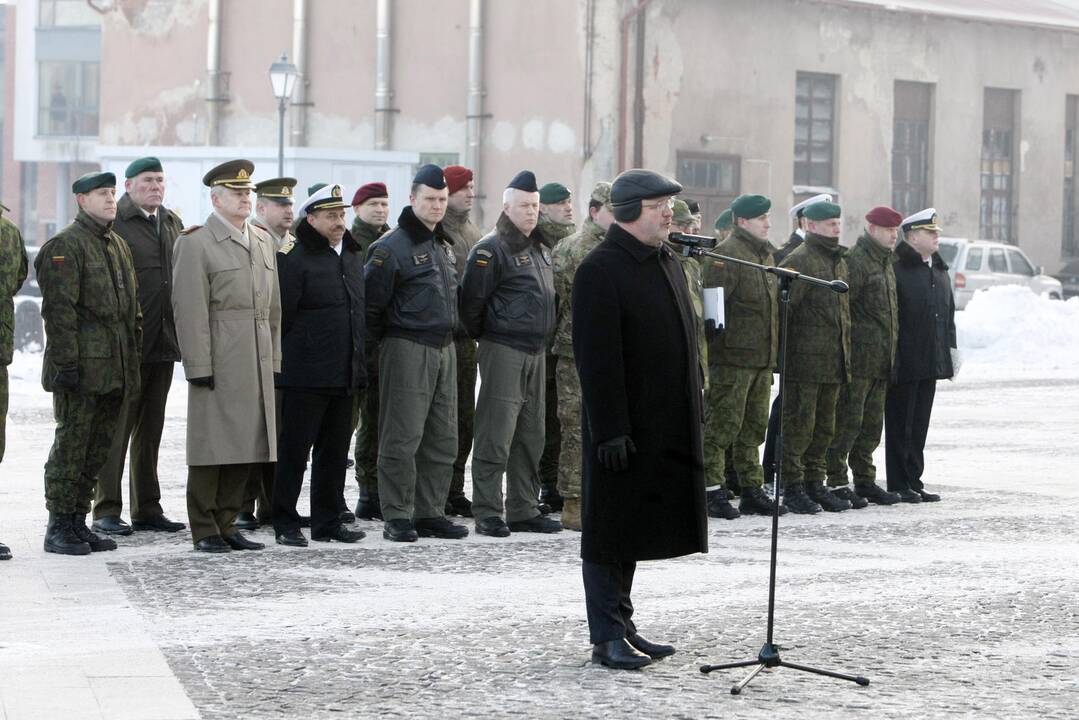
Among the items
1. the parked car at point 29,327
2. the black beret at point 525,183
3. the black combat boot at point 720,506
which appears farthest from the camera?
the parked car at point 29,327

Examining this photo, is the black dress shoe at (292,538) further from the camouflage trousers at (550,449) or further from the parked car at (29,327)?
the parked car at (29,327)

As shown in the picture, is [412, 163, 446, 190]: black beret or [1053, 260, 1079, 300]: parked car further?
[1053, 260, 1079, 300]: parked car

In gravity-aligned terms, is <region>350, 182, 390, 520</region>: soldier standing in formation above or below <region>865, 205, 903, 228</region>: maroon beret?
below

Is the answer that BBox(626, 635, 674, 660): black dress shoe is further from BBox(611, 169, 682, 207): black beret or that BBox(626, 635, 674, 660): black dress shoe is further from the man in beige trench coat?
the man in beige trench coat

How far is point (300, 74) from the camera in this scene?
31.7 metres

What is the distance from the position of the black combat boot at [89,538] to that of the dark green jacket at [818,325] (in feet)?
14.7

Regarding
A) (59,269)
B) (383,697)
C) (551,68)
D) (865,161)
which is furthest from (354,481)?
(865,161)

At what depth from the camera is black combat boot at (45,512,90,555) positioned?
33.2 ft

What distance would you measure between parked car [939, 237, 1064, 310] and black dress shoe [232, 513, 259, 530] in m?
23.7

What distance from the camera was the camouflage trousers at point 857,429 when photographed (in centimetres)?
1283

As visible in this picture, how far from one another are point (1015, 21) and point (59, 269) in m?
28.1

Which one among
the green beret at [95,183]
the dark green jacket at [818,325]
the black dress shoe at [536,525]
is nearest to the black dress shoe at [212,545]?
the black dress shoe at [536,525]

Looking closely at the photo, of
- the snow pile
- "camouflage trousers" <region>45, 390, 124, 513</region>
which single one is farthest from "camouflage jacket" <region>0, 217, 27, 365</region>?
the snow pile

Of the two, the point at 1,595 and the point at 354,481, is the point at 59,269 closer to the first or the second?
the point at 1,595
